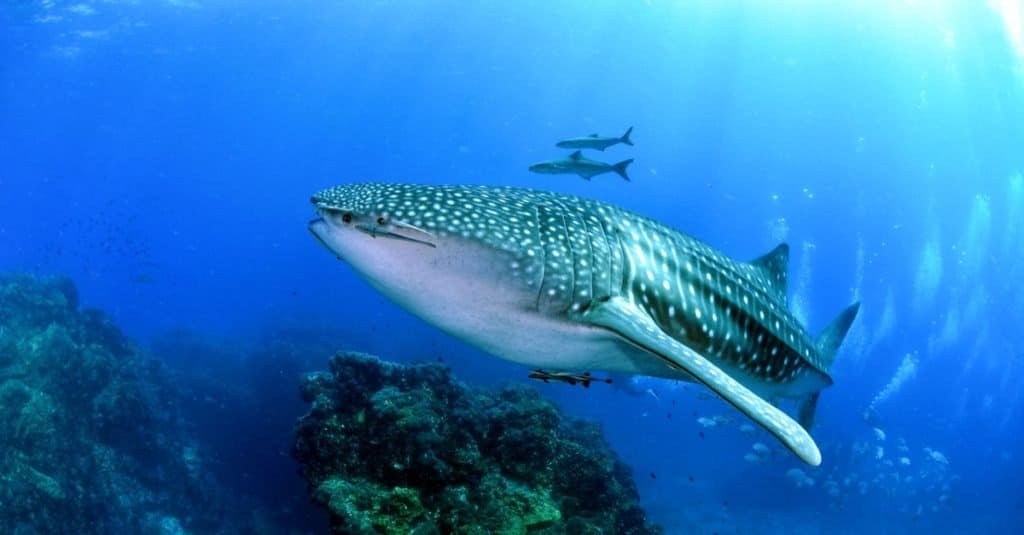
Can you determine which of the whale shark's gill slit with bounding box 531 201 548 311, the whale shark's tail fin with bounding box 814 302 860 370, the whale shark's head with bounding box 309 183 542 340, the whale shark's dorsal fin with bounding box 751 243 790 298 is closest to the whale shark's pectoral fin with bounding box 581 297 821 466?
the whale shark's gill slit with bounding box 531 201 548 311

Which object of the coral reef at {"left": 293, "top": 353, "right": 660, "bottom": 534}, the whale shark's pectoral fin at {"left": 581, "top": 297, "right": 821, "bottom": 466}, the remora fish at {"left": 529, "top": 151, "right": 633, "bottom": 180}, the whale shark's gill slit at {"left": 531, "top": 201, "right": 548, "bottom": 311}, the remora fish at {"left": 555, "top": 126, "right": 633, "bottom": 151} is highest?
the remora fish at {"left": 555, "top": 126, "right": 633, "bottom": 151}

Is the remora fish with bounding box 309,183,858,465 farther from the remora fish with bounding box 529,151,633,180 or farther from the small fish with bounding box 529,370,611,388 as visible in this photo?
the remora fish with bounding box 529,151,633,180

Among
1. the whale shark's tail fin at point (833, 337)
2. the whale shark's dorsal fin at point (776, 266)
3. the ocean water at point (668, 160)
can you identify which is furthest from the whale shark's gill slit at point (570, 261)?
the ocean water at point (668, 160)

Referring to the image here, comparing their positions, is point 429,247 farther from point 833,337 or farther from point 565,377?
point 833,337

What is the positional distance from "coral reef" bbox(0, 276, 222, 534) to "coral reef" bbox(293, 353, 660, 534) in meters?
5.79

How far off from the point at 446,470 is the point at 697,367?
3.35 meters

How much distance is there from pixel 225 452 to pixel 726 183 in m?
122

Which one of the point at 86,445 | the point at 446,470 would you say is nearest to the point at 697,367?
the point at 446,470

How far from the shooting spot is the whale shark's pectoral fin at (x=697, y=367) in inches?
105

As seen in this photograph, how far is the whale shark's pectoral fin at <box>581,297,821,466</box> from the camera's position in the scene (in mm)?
2658

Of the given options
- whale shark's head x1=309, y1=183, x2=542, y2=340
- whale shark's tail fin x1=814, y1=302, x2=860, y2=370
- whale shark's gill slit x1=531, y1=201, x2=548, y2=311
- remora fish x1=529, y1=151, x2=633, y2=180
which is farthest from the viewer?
remora fish x1=529, y1=151, x2=633, y2=180

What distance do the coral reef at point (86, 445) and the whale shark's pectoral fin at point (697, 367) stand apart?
10133 millimetres

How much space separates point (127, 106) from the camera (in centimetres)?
8175

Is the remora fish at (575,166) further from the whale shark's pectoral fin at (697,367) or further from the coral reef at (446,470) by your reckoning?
the whale shark's pectoral fin at (697,367)
